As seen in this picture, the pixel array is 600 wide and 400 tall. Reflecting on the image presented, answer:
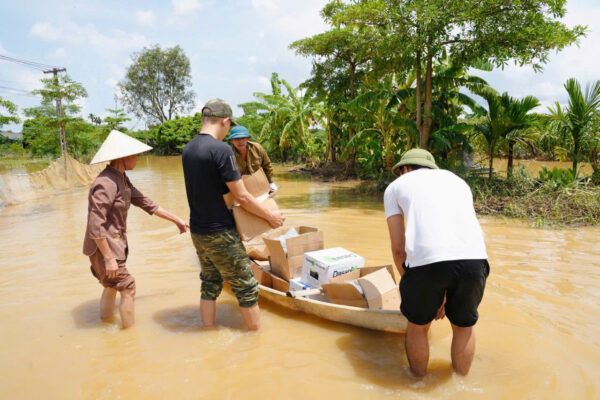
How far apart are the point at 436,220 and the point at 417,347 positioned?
3.12ft

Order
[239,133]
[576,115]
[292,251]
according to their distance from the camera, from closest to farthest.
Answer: [292,251], [239,133], [576,115]

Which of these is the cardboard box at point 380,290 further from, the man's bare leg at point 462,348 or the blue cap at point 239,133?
the blue cap at point 239,133

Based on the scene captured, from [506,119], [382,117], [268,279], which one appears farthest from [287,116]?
[268,279]

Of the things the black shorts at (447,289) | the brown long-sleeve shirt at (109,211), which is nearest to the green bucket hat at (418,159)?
the black shorts at (447,289)

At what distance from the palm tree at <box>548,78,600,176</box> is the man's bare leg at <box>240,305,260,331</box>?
8363 mm

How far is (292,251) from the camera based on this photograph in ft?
13.6

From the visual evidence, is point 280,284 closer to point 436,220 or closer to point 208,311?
point 208,311

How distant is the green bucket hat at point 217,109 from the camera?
309cm

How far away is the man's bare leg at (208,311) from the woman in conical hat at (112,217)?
2.13ft

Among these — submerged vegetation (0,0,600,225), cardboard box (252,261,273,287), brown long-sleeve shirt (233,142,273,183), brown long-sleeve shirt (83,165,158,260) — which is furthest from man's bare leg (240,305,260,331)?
submerged vegetation (0,0,600,225)

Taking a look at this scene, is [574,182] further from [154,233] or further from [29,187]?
[29,187]

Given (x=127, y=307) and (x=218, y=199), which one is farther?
(x=127, y=307)

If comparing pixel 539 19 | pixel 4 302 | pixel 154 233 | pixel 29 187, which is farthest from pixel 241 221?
pixel 29 187

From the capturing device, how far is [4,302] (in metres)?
4.47
